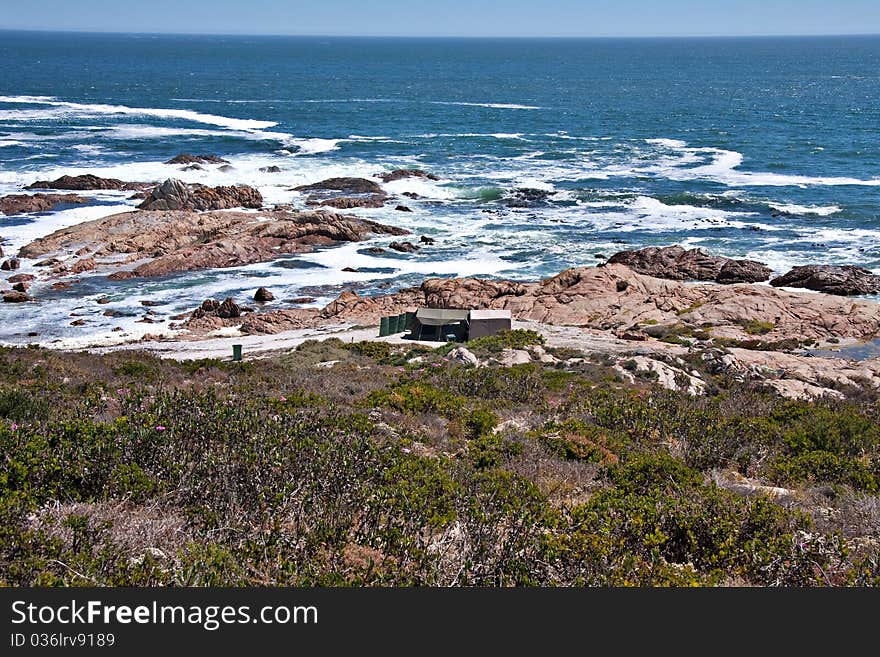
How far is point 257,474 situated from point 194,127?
280ft

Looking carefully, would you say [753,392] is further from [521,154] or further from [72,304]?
[521,154]

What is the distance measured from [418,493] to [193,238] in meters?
38.8

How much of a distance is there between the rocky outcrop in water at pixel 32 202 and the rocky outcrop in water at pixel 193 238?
767 centimetres

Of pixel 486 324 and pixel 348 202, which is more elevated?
pixel 486 324

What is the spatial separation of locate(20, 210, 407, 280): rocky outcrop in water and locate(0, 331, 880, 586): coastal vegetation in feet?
91.0

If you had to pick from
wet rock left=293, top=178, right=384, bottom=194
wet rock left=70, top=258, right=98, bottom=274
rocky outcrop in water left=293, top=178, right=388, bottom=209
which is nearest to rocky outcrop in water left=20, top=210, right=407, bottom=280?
wet rock left=70, top=258, right=98, bottom=274

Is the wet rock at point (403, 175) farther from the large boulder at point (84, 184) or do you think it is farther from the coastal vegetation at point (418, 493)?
the coastal vegetation at point (418, 493)

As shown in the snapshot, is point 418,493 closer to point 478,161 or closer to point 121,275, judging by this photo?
point 121,275

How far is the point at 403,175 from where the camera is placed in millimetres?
60969

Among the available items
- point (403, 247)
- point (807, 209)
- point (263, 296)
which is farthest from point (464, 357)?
point (807, 209)

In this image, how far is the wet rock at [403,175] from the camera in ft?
197

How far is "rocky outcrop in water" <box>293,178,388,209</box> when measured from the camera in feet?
A: 172

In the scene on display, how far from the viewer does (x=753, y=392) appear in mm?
17547

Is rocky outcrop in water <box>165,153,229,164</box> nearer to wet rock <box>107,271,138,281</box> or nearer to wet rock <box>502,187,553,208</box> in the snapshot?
wet rock <box>502,187,553,208</box>
